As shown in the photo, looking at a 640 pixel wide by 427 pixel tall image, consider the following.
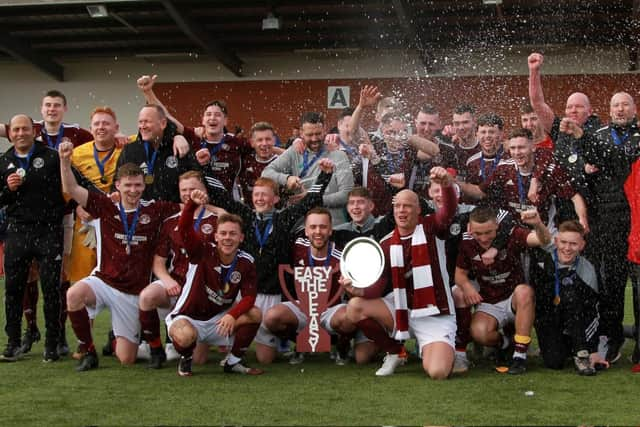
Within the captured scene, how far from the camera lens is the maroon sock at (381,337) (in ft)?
17.6

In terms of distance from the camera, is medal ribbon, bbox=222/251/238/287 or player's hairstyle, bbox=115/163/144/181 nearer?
medal ribbon, bbox=222/251/238/287

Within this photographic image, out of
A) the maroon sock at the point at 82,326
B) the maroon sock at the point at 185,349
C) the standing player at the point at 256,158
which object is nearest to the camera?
the maroon sock at the point at 185,349

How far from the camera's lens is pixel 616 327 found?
5648 mm

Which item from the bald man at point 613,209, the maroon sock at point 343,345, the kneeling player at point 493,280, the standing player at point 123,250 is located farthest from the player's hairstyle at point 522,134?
the standing player at point 123,250

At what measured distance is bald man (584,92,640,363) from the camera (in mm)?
5656

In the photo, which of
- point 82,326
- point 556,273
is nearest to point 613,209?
point 556,273

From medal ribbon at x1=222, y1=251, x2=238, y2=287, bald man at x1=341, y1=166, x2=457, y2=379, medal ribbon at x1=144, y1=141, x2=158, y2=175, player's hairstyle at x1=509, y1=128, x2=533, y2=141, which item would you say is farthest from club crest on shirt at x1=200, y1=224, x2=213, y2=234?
player's hairstyle at x1=509, y1=128, x2=533, y2=141

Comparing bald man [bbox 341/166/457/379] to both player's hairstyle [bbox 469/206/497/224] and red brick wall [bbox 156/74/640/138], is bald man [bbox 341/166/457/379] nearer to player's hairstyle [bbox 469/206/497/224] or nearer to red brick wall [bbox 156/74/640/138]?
player's hairstyle [bbox 469/206/497/224]

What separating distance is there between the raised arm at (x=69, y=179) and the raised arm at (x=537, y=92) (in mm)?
2976

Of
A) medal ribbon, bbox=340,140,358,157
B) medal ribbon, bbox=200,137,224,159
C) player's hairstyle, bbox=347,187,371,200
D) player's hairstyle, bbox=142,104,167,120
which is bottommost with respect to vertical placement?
player's hairstyle, bbox=347,187,371,200

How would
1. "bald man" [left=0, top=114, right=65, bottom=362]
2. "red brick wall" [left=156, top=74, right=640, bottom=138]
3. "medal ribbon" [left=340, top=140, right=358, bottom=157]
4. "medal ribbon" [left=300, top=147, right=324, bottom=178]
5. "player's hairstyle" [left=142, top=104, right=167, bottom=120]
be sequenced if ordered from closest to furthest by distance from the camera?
"bald man" [left=0, top=114, right=65, bottom=362] → "player's hairstyle" [left=142, top=104, right=167, bottom=120] → "medal ribbon" [left=300, top=147, right=324, bottom=178] → "medal ribbon" [left=340, top=140, right=358, bottom=157] → "red brick wall" [left=156, top=74, right=640, bottom=138]

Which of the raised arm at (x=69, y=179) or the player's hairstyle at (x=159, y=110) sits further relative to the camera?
the player's hairstyle at (x=159, y=110)

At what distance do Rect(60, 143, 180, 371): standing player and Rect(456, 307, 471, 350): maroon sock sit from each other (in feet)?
6.76

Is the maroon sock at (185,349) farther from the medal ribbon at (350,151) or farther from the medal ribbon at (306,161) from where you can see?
the medal ribbon at (350,151)
